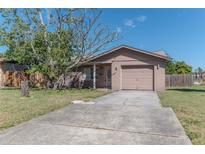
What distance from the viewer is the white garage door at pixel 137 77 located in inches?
604

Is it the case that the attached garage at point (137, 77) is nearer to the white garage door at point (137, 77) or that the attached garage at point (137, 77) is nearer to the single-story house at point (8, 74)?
the white garage door at point (137, 77)

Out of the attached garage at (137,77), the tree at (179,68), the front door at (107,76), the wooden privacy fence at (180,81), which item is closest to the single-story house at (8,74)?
the front door at (107,76)

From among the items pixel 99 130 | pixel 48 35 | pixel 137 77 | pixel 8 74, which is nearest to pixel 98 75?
pixel 137 77

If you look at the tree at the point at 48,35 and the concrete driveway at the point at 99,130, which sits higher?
the tree at the point at 48,35

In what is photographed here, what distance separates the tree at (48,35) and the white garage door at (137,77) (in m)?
4.00

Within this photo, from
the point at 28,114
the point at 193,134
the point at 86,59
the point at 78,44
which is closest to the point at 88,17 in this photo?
the point at 78,44

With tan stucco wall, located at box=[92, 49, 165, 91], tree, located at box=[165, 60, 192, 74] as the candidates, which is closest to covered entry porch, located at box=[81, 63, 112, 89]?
tan stucco wall, located at box=[92, 49, 165, 91]

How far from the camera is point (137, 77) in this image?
15.7 m

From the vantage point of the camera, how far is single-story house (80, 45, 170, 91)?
49.3 feet

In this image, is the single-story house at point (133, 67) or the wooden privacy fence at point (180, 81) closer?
the single-story house at point (133, 67)

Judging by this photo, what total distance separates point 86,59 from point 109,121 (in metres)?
11.6

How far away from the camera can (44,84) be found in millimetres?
19219

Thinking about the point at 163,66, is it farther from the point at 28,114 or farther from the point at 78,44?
the point at 28,114

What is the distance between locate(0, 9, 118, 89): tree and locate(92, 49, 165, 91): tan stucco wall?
8.47ft
